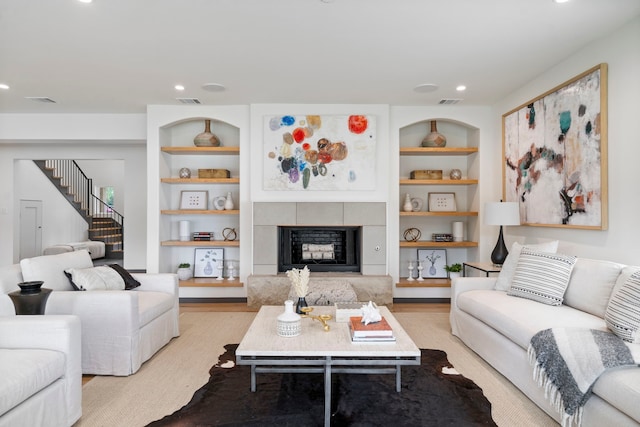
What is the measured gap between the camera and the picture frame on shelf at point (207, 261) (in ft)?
18.2

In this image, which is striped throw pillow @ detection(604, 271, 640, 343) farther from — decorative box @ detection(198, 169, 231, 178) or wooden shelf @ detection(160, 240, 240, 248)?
decorative box @ detection(198, 169, 231, 178)

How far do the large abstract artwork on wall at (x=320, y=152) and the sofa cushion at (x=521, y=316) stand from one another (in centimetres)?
228

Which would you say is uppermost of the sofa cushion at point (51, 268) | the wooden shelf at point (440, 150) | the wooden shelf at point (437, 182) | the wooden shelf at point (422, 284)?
the wooden shelf at point (440, 150)

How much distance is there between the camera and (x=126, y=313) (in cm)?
278

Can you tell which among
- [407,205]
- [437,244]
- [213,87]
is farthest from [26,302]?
[437,244]

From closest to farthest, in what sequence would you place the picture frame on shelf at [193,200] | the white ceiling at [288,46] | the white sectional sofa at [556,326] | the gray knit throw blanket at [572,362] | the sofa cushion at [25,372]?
the sofa cushion at [25,372], the white sectional sofa at [556,326], the gray knit throw blanket at [572,362], the white ceiling at [288,46], the picture frame on shelf at [193,200]

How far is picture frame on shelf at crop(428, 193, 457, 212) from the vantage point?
218 inches

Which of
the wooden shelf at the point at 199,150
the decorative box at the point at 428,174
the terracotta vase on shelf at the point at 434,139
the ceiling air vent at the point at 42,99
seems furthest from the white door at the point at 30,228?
the terracotta vase on shelf at the point at 434,139

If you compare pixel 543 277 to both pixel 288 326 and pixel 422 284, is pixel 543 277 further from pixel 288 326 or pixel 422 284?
pixel 422 284

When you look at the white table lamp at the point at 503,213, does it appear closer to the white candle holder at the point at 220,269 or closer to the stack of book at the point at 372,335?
the stack of book at the point at 372,335

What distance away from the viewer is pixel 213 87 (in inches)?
173

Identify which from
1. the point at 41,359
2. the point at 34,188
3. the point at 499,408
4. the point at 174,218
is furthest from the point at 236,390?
the point at 34,188

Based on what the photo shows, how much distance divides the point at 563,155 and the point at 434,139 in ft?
6.25

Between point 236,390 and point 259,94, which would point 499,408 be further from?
point 259,94
